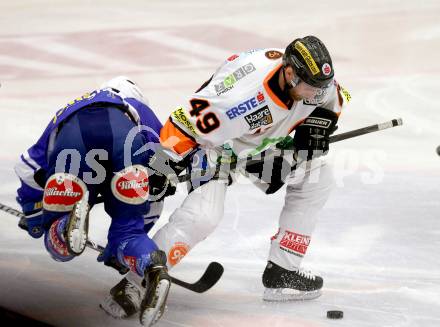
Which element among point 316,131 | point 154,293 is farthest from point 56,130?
point 316,131

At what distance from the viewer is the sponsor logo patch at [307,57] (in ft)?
13.3

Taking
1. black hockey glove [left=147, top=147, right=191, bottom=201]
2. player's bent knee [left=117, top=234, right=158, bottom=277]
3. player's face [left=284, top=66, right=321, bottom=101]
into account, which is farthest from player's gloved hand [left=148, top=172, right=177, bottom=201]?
player's face [left=284, top=66, right=321, bottom=101]

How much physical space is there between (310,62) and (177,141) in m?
0.61

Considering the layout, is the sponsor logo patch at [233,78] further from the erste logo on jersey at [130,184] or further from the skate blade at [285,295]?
the skate blade at [285,295]

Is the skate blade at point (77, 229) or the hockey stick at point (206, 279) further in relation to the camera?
the hockey stick at point (206, 279)

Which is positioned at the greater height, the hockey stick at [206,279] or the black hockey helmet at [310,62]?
the black hockey helmet at [310,62]

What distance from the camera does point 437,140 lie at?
6547 mm

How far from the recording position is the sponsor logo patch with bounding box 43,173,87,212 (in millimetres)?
4074

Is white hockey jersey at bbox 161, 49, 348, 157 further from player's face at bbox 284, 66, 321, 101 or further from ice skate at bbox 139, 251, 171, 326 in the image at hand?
ice skate at bbox 139, 251, 171, 326

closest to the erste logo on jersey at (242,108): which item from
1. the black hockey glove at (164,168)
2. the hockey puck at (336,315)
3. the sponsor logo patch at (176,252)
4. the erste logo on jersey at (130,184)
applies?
the black hockey glove at (164,168)

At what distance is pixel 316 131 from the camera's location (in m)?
4.41

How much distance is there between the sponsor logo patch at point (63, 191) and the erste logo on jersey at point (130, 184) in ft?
0.45

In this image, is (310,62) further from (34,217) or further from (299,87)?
(34,217)

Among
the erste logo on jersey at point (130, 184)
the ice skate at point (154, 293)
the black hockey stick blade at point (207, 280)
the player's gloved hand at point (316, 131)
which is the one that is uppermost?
the erste logo on jersey at point (130, 184)
